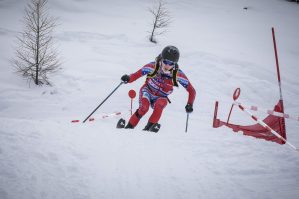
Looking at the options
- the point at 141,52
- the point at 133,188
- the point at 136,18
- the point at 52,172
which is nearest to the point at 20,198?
the point at 52,172

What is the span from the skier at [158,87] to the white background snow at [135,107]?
44cm

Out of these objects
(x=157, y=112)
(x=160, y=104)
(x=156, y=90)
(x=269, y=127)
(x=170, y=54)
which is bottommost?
(x=269, y=127)

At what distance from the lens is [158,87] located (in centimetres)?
504

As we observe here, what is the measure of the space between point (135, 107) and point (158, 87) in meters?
2.58

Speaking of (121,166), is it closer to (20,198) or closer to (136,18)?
(20,198)

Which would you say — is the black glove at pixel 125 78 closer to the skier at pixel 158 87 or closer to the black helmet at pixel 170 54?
the skier at pixel 158 87

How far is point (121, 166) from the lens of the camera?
3404 mm

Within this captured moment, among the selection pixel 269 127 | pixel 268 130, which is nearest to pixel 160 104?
pixel 269 127

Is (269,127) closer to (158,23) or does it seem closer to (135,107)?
(135,107)

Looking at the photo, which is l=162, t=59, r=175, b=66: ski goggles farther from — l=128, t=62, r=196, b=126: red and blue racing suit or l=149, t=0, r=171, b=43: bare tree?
l=149, t=0, r=171, b=43: bare tree

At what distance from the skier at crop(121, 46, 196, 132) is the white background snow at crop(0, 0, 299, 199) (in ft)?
1.45

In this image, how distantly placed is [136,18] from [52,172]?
15904 millimetres

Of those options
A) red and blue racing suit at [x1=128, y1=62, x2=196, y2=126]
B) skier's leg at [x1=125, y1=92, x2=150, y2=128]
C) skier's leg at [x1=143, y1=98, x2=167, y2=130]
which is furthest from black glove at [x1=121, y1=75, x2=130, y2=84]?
skier's leg at [x1=143, y1=98, x2=167, y2=130]

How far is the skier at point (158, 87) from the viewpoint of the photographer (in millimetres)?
4754
